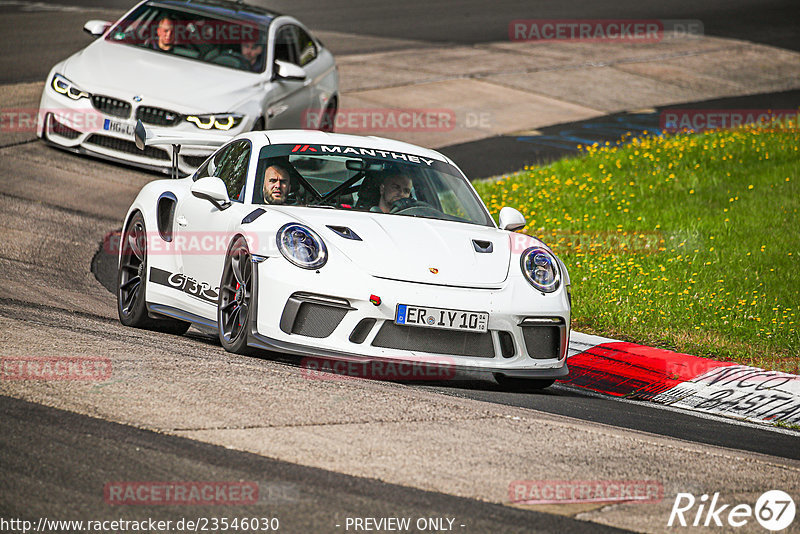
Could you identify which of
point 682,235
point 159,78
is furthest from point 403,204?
point 159,78

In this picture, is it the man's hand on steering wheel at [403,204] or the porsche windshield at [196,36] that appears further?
the porsche windshield at [196,36]

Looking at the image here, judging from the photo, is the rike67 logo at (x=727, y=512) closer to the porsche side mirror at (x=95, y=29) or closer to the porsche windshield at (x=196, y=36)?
the porsche windshield at (x=196, y=36)

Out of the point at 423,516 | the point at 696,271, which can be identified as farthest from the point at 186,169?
the point at 423,516

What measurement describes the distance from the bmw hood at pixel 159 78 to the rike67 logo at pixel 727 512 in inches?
350

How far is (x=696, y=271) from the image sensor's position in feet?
35.4

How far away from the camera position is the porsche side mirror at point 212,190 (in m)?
7.57

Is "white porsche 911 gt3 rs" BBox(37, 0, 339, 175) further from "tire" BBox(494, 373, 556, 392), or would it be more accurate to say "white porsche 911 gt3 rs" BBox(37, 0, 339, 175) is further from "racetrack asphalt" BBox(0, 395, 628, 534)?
"racetrack asphalt" BBox(0, 395, 628, 534)

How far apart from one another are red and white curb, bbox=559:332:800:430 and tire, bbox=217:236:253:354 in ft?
8.07

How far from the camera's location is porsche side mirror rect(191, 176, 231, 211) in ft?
24.8

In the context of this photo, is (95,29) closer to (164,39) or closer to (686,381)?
(164,39)

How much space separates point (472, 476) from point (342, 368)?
216 cm
